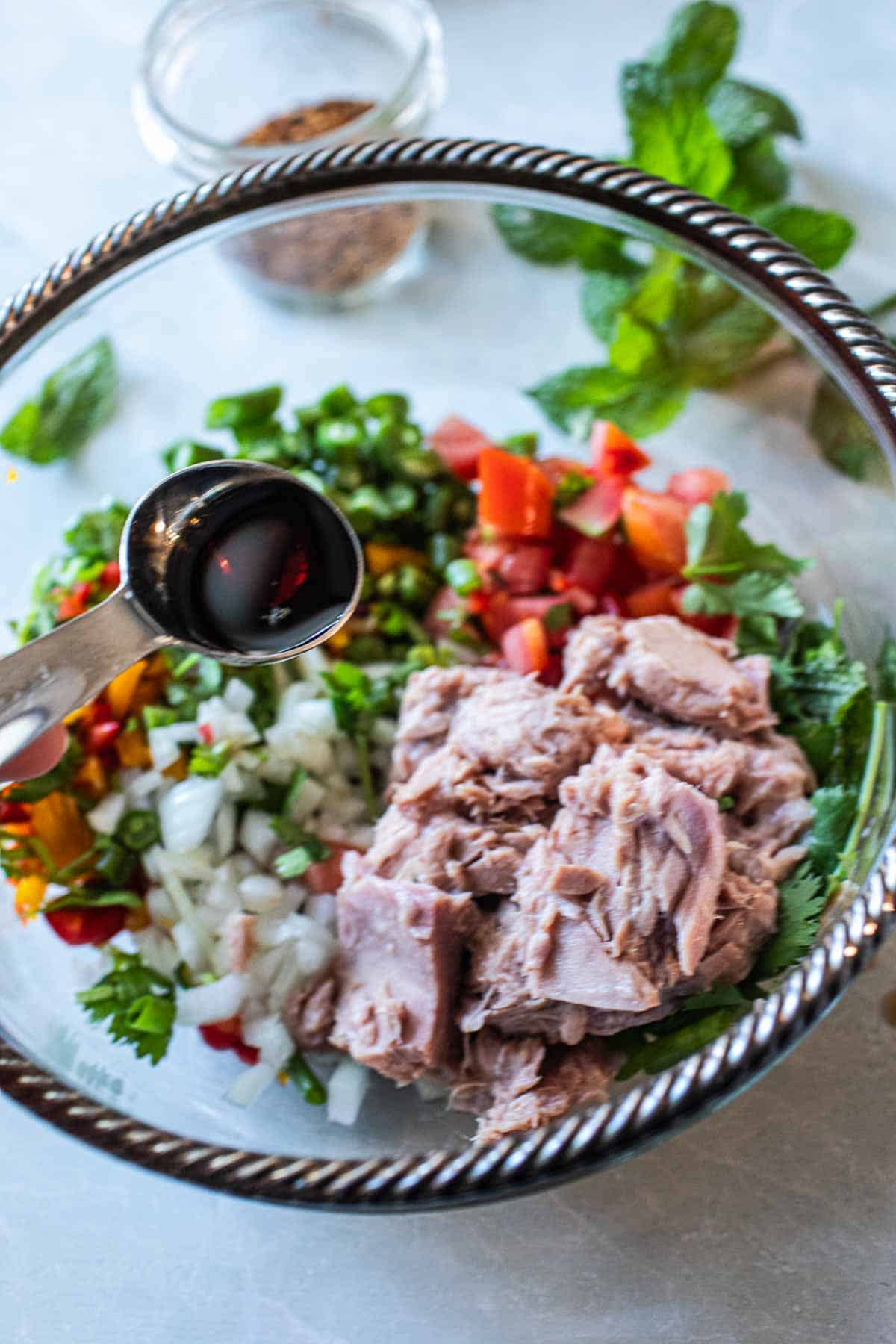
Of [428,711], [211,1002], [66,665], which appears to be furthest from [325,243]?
[211,1002]

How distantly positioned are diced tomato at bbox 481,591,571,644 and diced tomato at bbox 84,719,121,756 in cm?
69

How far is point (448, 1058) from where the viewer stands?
1800mm

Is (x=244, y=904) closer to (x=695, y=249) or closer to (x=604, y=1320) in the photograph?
(x=604, y=1320)

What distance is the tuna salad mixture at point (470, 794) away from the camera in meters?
1.70

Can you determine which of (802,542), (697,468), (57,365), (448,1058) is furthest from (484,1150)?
(57,365)

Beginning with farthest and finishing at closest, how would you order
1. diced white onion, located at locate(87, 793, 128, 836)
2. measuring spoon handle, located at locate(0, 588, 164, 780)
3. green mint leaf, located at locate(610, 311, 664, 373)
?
green mint leaf, located at locate(610, 311, 664, 373), diced white onion, located at locate(87, 793, 128, 836), measuring spoon handle, located at locate(0, 588, 164, 780)

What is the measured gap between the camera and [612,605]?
2244mm

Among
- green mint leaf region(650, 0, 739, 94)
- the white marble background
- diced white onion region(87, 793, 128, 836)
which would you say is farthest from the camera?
green mint leaf region(650, 0, 739, 94)

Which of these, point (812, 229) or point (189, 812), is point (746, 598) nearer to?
point (812, 229)

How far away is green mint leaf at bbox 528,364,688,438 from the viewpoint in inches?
96.7

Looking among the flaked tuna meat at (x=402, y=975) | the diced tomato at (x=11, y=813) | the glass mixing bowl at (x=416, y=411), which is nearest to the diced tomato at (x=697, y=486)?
the glass mixing bowl at (x=416, y=411)

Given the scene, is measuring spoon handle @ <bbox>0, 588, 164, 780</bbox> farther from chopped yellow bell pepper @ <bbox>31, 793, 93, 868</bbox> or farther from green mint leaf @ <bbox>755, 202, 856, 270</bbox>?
green mint leaf @ <bbox>755, 202, 856, 270</bbox>

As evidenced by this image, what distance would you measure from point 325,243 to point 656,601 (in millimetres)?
1057

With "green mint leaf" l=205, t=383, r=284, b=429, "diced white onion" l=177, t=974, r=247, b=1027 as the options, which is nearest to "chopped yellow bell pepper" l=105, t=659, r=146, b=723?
"diced white onion" l=177, t=974, r=247, b=1027
